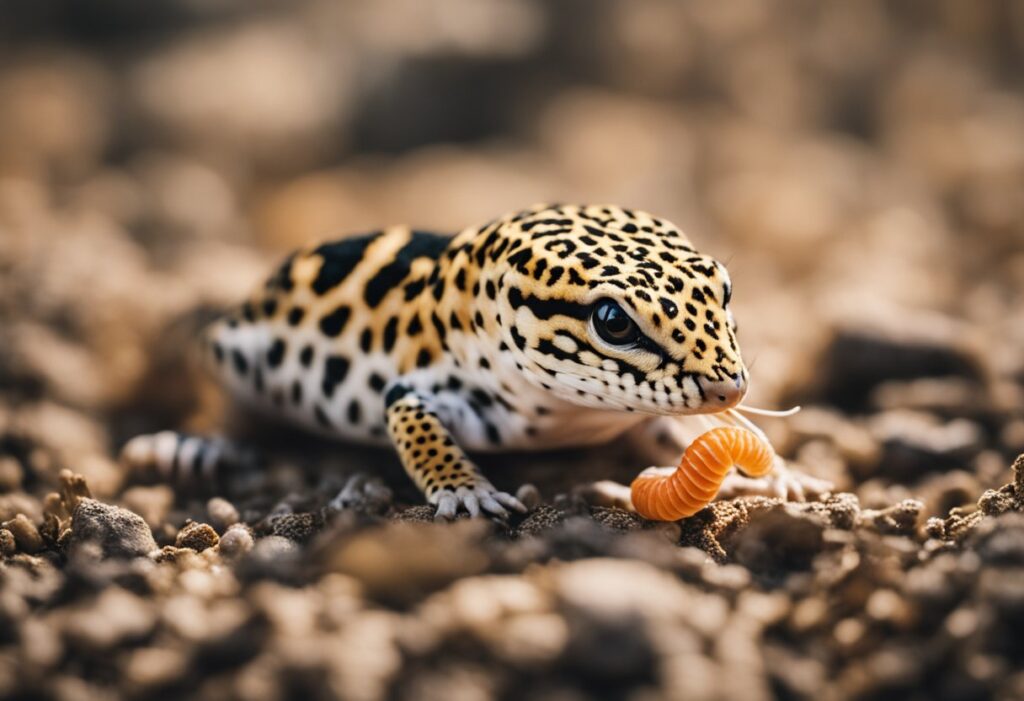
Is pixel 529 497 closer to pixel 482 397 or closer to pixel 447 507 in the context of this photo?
pixel 447 507

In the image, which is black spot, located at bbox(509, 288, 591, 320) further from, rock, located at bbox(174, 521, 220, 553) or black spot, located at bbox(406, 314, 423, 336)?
rock, located at bbox(174, 521, 220, 553)

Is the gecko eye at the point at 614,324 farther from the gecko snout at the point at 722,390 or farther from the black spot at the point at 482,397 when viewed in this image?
the black spot at the point at 482,397

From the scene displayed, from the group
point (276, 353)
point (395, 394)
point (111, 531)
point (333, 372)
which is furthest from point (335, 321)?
point (111, 531)

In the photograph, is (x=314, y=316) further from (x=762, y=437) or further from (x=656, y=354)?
(x=762, y=437)

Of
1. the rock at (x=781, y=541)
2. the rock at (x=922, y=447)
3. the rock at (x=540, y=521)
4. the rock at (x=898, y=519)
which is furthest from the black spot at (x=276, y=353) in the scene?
the rock at (x=922, y=447)

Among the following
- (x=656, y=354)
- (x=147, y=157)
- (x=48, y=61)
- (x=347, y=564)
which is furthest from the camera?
(x=48, y=61)

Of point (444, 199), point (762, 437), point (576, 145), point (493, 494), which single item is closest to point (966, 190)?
point (576, 145)
